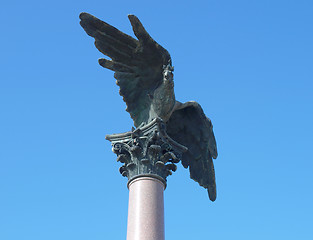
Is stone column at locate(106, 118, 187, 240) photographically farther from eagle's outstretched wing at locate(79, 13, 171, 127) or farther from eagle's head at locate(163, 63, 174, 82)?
eagle's head at locate(163, 63, 174, 82)

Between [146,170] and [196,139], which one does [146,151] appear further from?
[196,139]

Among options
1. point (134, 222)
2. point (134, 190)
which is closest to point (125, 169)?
point (134, 190)

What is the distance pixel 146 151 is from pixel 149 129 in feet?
2.27

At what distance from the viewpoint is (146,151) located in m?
16.0

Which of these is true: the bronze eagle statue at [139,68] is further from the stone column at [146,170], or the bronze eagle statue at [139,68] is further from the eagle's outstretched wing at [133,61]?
the stone column at [146,170]

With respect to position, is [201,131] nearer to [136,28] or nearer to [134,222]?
[136,28]

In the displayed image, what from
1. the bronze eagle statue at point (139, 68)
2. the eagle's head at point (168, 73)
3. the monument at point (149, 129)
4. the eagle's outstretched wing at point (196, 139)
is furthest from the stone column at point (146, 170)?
the eagle's outstretched wing at point (196, 139)

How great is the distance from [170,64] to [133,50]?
121cm

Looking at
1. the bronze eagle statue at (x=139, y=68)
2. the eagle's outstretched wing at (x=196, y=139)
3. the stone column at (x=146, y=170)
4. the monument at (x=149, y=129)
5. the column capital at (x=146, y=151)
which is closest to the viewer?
the stone column at (x=146, y=170)

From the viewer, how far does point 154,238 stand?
1407 cm

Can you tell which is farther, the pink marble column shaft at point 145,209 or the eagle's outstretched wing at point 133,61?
the eagle's outstretched wing at point 133,61

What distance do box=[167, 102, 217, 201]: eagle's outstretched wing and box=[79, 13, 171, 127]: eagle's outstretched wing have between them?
160 cm

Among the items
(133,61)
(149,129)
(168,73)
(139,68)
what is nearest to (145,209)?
(149,129)

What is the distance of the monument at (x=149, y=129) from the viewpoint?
1500 cm
